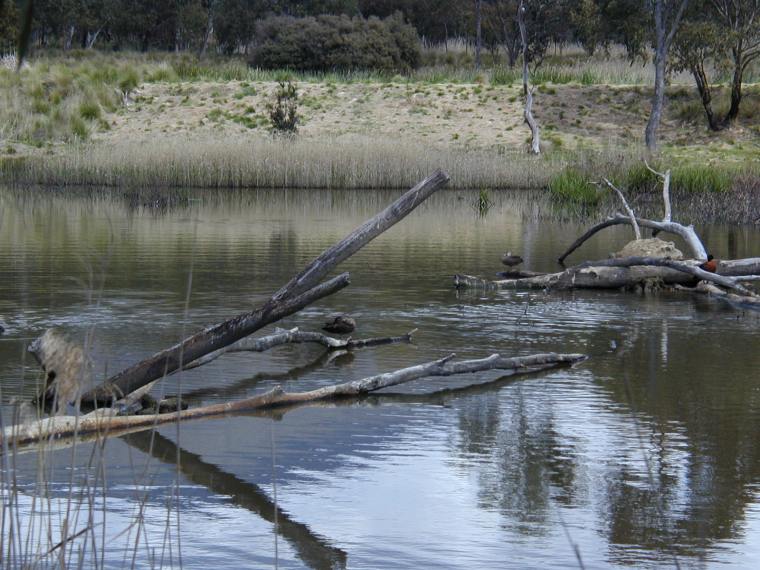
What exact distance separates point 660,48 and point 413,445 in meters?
37.6

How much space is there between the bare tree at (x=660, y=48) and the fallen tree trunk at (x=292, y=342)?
31305mm

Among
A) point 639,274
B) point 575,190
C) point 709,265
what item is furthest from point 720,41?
point 709,265

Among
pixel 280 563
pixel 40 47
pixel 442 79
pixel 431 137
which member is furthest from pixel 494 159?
pixel 40 47

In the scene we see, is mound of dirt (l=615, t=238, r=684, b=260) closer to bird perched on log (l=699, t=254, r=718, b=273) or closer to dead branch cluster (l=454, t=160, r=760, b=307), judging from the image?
dead branch cluster (l=454, t=160, r=760, b=307)

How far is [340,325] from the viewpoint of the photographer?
12195 mm

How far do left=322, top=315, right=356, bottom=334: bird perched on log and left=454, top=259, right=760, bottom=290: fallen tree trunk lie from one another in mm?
3469

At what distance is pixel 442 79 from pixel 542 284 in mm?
37726

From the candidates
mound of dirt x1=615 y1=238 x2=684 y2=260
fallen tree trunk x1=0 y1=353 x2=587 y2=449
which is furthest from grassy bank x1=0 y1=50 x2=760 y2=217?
fallen tree trunk x1=0 y1=353 x2=587 y2=449

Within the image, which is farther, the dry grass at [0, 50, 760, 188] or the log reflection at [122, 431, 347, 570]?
the dry grass at [0, 50, 760, 188]

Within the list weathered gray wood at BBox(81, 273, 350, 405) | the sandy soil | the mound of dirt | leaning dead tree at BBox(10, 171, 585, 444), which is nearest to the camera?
leaning dead tree at BBox(10, 171, 585, 444)

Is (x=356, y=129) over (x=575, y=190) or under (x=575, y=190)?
over

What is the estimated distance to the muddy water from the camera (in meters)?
6.13

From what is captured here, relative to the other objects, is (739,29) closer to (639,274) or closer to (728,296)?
(639,274)

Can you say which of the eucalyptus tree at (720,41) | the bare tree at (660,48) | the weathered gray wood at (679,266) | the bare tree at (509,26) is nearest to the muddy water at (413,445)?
the weathered gray wood at (679,266)
